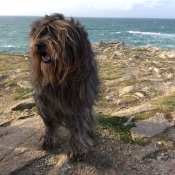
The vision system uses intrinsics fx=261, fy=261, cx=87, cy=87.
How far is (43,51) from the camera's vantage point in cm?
330

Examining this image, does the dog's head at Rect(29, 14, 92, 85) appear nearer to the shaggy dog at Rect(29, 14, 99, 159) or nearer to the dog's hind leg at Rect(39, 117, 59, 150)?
the shaggy dog at Rect(29, 14, 99, 159)

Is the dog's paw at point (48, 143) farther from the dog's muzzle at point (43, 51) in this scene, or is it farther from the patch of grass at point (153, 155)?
the dog's muzzle at point (43, 51)

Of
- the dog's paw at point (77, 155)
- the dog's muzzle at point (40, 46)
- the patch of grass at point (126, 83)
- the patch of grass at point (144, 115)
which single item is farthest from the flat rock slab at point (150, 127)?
the dog's muzzle at point (40, 46)

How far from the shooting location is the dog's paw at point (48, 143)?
446cm

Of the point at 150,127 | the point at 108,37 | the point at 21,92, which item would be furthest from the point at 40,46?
the point at 108,37

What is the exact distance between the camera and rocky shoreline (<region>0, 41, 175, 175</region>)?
4.06 metres

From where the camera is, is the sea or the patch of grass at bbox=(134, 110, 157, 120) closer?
the patch of grass at bbox=(134, 110, 157, 120)

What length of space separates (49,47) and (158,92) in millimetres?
4931

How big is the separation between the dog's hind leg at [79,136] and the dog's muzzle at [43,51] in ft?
3.66

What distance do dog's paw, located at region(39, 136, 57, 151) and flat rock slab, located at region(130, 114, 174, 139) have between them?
1.49 metres

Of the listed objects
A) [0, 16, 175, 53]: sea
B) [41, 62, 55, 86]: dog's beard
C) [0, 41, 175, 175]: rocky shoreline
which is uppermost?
[41, 62, 55, 86]: dog's beard

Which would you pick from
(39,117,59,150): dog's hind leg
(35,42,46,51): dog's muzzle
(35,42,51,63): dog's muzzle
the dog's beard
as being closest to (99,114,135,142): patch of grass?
(39,117,59,150): dog's hind leg

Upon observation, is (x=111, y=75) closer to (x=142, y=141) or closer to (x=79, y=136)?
(x=142, y=141)

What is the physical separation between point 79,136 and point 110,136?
88cm
